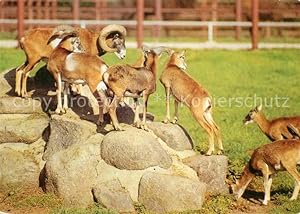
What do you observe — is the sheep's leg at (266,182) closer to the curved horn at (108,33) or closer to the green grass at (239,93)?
the green grass at (239,93)

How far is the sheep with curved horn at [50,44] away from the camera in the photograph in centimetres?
1116

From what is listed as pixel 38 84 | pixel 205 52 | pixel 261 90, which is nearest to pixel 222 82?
pixel 261 90

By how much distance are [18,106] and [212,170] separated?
304 cm

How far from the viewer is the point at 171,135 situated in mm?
10938

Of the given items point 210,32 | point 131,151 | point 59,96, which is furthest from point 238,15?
point 131,151

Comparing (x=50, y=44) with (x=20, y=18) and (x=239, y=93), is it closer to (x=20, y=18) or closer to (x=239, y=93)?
(x=239, y=93)

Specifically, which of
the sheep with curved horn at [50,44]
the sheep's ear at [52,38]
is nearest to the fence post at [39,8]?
the sheep with curved horn at [50,44]

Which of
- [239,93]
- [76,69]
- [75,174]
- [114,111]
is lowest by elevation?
[239,93]

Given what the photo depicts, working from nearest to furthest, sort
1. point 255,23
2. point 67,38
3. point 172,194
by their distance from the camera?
1. point 172,194
2. point 67,38
3. point 255,23

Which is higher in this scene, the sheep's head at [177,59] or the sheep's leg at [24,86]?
the sheep's head at [177,59]

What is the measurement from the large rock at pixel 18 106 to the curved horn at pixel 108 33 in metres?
1.37

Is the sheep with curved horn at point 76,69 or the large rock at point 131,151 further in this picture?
the sheep with curved horn at point 76,69

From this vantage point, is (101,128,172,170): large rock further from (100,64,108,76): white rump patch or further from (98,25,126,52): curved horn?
(98,25,126,52): curved horn

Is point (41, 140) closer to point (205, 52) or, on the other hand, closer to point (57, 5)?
point (205, 52)
